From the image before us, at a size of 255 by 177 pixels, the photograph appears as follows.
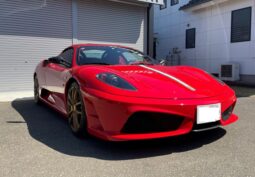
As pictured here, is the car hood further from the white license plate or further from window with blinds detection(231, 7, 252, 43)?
window with blinds detection(231, 7, 252, 43)

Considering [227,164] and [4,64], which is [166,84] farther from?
[4,64]

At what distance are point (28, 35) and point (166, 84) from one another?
5.82 metres

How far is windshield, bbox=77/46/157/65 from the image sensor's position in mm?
3453

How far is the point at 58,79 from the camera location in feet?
11.8

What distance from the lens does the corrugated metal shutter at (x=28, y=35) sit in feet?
23.5

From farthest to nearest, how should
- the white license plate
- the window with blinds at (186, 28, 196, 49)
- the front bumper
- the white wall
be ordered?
1. the window with blinds at (186, 28, 196, 49)
2. the white wall
3. the white license plate
4. the front bumper

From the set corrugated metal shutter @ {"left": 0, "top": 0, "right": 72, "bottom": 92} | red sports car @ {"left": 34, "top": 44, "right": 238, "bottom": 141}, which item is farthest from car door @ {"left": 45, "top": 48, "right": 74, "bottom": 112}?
corrugated metal shutter @ {"left": 0, "top": 0, "right": 72, "bottom": 92}

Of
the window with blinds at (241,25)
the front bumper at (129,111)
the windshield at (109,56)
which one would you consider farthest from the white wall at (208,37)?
the front bumper at (129,111)

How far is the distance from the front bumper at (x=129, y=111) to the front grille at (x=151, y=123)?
2 cm

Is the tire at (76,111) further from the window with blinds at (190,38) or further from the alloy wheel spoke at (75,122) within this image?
the window with blinds at (190,38)

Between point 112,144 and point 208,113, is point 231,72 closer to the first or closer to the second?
point 208,113

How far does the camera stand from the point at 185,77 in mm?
2945

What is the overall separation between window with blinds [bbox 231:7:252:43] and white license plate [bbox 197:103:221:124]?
7.67m

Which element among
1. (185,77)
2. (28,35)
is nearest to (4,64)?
(28,35)
